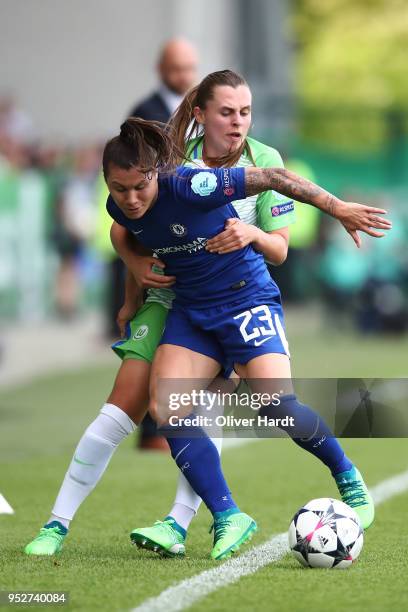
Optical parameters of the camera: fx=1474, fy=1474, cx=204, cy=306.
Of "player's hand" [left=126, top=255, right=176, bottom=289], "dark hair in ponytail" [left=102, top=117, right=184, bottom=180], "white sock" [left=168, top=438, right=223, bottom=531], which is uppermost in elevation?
"dark hair in ponytail" [left=102, top=117, right=184, bottom=180]

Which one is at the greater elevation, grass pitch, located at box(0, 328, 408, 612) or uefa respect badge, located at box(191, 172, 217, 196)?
uefa respect badge, located at box(191, 172, 217, 196)

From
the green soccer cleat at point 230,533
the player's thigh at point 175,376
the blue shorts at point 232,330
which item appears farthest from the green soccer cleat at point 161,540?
the blue shorts at point 232,330

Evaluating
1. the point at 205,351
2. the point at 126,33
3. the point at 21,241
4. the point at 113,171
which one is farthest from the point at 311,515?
the point at 126,33

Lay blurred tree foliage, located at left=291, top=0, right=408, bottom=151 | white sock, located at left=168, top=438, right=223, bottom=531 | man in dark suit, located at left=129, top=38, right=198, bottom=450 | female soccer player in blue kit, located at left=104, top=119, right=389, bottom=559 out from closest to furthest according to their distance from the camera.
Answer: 1. female soccer player in blue kit, located at left=104, top=119, right=389, bottom=559
2. white sock, located at left=168, top=438, right=223, bottom=531
3. man in dark suit, located at left=129, top=38, right=198, bottom=450
4. blurred tree foliage, located at left=291, top=0, right=408, bottom=151

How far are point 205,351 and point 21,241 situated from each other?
11.4 m

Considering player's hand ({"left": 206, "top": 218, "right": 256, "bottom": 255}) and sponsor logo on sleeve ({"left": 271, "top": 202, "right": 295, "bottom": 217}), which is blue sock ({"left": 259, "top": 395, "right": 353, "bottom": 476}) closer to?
player's hand ({"left": 206, "top": 218, "right": 256, "bottom": 255})

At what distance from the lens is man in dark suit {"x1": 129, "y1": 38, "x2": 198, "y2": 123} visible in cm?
892

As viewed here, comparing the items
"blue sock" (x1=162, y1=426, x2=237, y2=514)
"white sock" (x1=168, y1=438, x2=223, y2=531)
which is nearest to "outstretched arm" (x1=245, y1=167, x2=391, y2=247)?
"blue sock" (x1=162, y1=426, x2=237, y2=514)

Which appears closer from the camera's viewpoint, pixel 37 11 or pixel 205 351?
pixel 205 351

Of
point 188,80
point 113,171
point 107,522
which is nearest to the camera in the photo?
point 113,171

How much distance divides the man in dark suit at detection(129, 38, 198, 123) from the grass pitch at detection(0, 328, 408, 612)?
7.17 ft

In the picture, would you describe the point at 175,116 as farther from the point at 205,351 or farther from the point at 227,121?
the point at 205,351

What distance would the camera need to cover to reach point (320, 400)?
6.36 m

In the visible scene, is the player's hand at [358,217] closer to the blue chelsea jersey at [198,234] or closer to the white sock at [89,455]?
the blue chelsea jersey at [198,234]
